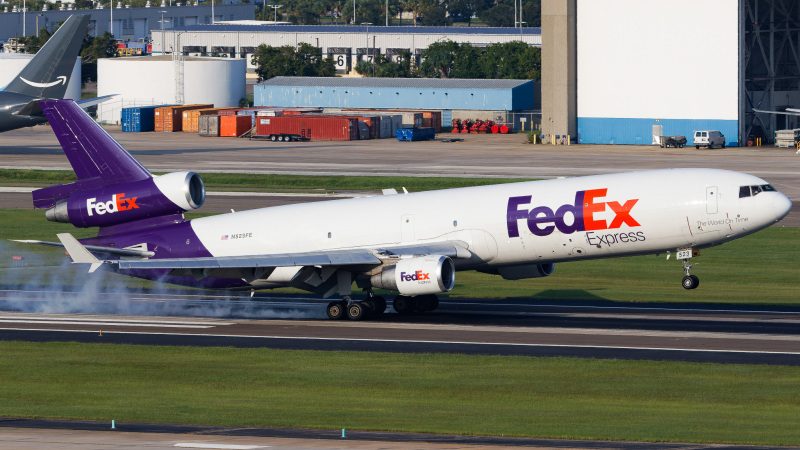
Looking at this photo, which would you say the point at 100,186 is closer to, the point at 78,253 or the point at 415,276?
the point at 78,253

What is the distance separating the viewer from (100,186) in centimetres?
4897

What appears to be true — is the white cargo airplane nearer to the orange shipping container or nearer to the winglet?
the winglet

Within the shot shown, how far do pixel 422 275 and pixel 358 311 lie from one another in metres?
5.14

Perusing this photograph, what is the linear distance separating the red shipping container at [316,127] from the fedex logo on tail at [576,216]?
11609cm

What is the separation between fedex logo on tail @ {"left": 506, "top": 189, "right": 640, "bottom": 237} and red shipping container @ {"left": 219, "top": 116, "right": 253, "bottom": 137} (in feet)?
408

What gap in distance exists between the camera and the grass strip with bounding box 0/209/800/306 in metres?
53.4

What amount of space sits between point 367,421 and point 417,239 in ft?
59.5

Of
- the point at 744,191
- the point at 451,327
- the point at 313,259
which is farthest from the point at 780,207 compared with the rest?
the point at 313,259

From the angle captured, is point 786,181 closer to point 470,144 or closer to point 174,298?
point 470,144

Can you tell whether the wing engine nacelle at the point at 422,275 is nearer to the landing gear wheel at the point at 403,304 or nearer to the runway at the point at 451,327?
the runway at the point at 451,327

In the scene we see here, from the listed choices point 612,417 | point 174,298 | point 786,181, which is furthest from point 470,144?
point 612,417

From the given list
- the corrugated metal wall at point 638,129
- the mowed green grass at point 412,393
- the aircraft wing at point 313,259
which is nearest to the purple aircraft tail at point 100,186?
the aircraft wing at point 313,259

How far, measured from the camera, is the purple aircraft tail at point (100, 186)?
160 ft

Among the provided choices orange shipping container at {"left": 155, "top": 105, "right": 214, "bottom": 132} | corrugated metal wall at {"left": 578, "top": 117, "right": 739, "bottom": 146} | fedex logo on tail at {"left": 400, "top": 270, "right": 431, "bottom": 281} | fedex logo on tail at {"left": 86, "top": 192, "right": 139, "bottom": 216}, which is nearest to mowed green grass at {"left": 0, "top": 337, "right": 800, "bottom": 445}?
fedex logo on tail at {"left": 400, "top": 270, "right": 431, "bottom": 281}
